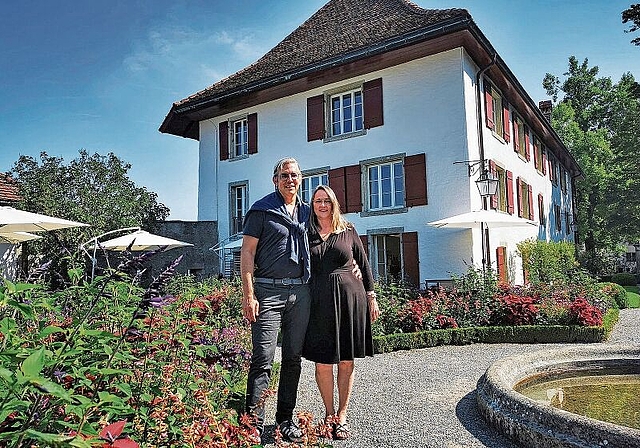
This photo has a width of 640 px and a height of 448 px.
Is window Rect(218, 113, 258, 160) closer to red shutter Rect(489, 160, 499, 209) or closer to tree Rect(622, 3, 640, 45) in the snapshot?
red shutter Rect(489, 160, 499, 209)

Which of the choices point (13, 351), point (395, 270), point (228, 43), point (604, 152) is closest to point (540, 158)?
point (395, 270)

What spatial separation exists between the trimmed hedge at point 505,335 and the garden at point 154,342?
0.02 metres

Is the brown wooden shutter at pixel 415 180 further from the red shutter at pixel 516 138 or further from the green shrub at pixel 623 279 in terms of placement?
the green shrub at pixel 623 279

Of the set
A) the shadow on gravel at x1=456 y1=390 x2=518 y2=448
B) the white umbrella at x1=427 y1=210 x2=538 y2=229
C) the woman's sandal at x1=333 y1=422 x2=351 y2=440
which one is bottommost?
the shadow on gravel at x1=456 y1=390 x2=518 y2=448

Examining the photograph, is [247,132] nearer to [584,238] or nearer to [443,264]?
[443,264]

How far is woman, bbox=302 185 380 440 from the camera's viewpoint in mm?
3895

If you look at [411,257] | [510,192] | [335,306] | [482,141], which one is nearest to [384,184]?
[411,257]

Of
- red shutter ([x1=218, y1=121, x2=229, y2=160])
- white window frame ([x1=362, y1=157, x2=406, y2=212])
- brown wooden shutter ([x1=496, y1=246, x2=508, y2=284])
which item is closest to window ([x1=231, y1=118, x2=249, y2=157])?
red shutter ([x1=218, y1=121, x2=229, y2=160])

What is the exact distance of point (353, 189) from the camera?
15.1 meters

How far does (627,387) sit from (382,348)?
3.78 meters

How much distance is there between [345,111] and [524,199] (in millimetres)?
7519

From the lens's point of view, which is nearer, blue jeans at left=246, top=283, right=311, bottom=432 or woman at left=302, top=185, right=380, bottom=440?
blue jeans at left=246, top=283, right=311, bottom=432

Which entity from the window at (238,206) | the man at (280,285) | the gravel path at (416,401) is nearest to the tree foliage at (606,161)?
the window at (238,206)

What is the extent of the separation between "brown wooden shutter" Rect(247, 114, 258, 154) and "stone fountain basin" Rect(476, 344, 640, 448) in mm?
13580
